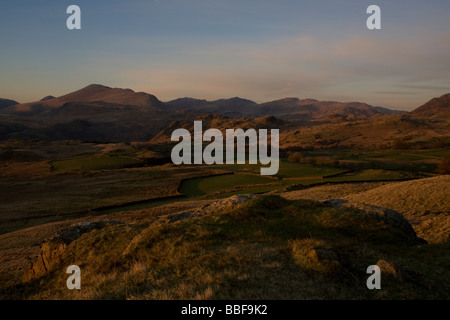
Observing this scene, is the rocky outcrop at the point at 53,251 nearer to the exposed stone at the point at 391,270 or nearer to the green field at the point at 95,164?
the exposed stone at the point at 391,270

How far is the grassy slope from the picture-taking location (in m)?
9.37

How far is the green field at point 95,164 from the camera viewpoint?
287 ft

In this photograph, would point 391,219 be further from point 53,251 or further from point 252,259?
point 53,251

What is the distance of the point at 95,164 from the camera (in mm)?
91812

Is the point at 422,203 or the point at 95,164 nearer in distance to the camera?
the point at 422,203

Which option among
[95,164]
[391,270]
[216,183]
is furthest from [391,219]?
[95,164]

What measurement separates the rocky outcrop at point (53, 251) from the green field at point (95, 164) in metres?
72.3

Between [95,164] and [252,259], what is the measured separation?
8940cm

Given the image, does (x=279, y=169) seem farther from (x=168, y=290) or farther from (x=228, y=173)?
(x=168, y=290)
